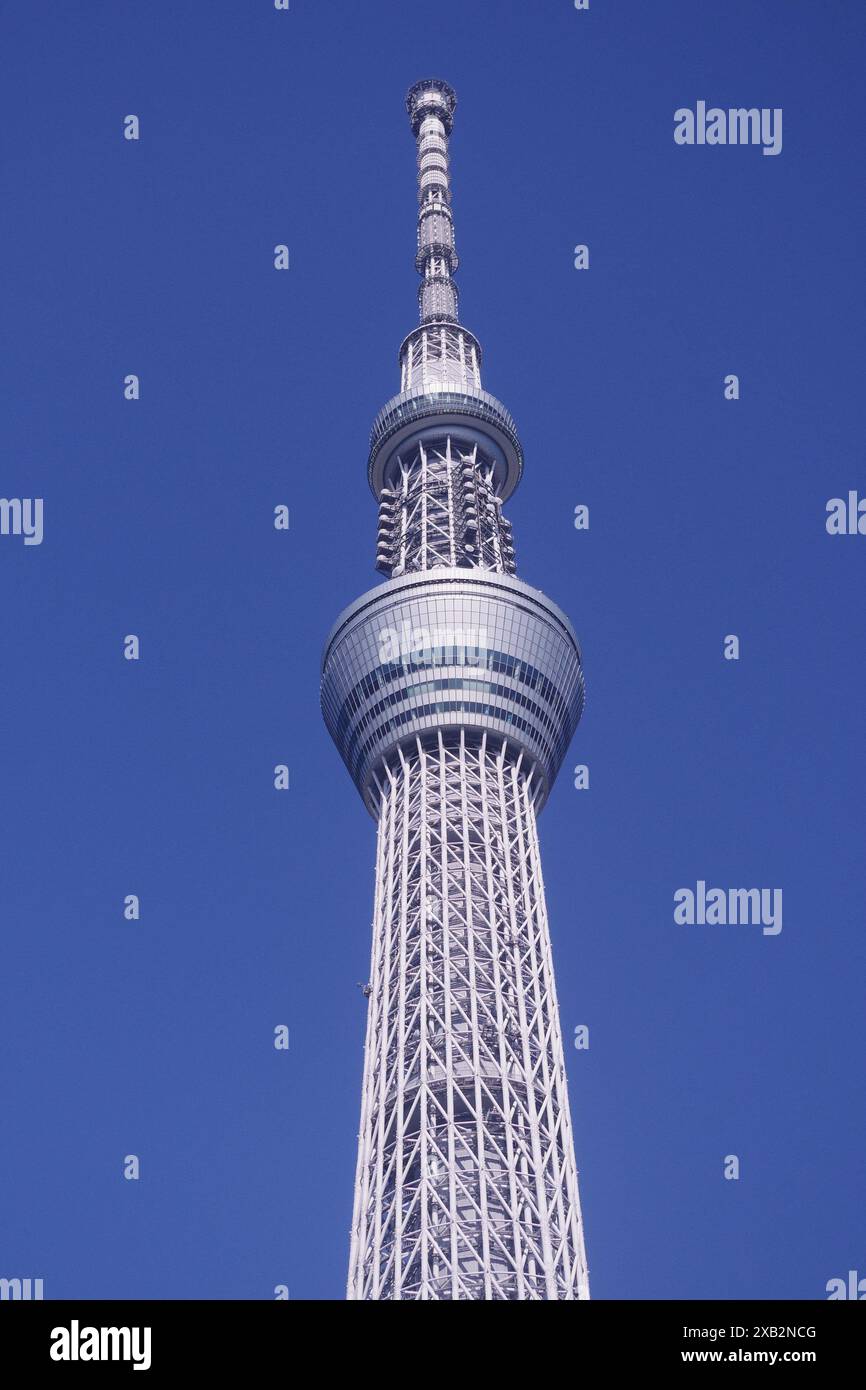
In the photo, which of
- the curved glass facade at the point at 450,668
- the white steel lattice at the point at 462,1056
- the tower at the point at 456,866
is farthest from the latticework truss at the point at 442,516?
the white steel lattice at the point at 462,1056

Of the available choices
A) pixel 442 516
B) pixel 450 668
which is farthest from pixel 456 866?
pixel 442 516

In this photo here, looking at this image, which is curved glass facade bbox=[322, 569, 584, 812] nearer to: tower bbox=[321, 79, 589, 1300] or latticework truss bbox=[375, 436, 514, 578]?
tower bbox=[321, 79, 589, 1300]

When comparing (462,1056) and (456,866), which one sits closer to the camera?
(462,1056)

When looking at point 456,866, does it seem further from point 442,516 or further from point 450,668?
point 442,516

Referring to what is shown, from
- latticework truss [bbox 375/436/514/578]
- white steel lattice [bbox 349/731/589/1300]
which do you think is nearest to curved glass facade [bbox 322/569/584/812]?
white steel lattice [bbox 349/731/589/1300]

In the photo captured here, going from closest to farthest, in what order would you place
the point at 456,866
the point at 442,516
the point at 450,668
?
the point at 456,866 < the point at 450,668 < the point at 442,516

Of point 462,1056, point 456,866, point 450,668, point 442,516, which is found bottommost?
point 462,1056

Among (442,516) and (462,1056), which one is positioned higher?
(442,516)
